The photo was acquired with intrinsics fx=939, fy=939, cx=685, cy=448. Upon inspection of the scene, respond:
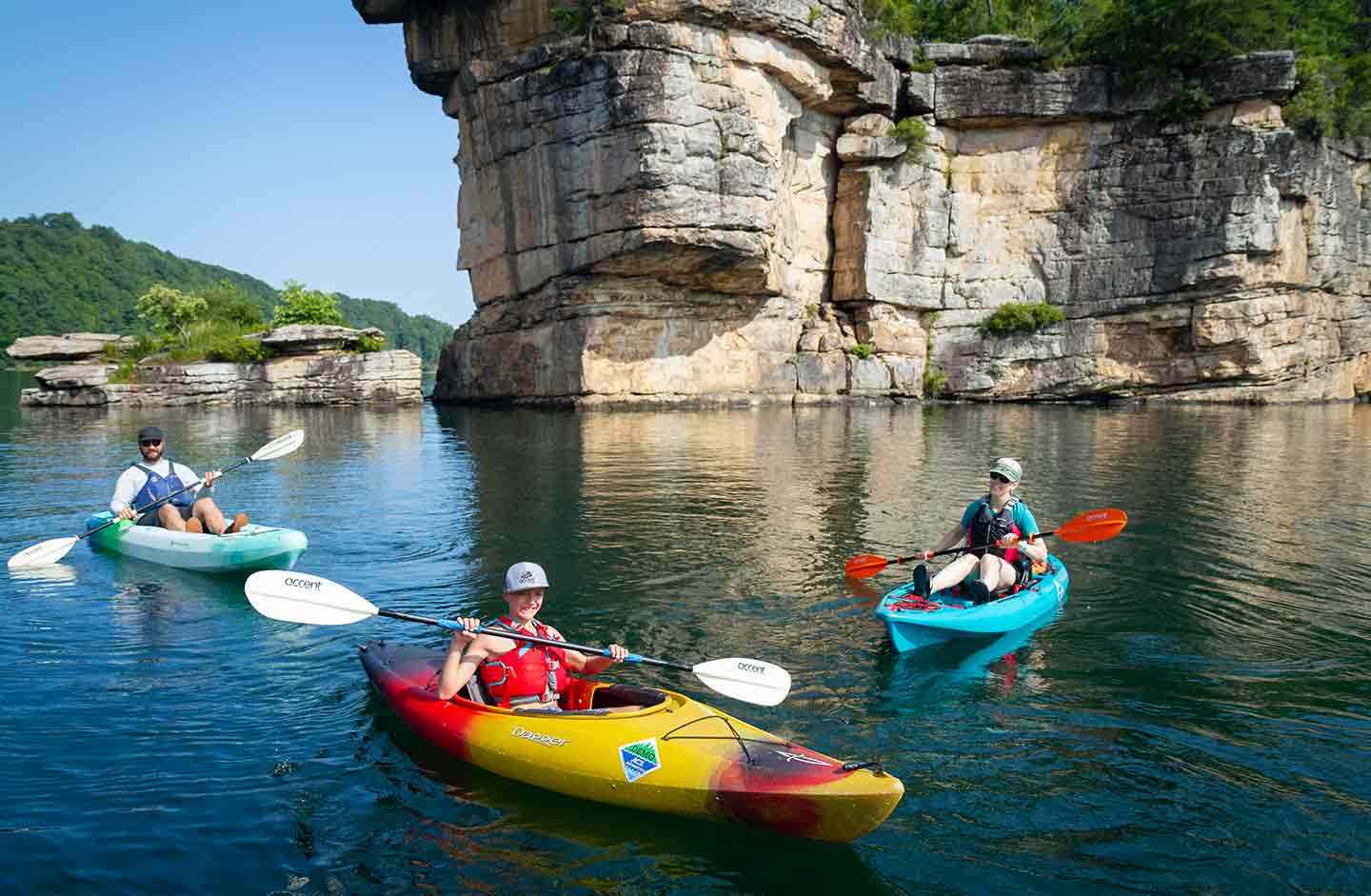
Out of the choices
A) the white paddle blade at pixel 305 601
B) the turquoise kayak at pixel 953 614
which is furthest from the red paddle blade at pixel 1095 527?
the white paddle blade at pixel 305 601

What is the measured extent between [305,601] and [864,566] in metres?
5.14

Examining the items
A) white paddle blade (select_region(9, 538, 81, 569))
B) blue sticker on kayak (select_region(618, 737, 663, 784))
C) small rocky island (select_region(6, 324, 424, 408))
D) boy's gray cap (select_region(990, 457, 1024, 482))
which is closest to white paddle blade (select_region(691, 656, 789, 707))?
blue sticker on kayak (select_region(618, 737, 663, 784))

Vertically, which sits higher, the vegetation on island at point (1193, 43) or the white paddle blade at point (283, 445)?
the vegetation on island at point (1193, 43)

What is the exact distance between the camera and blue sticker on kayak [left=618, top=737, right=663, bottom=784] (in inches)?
194

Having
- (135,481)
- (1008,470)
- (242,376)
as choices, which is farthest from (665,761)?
(242,376)

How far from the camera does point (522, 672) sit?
225 inches

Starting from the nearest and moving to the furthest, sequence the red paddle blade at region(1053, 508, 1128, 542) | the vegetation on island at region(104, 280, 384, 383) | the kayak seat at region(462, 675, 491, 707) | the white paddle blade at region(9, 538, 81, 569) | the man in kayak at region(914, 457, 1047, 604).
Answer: the kayak seat at region(462, 675, 491, 707)
the man in kayak at region(914, 457, 1047, 604)
the red paddle blade at region(1053, 508, 1128, 542)
the white paddle blade at region(9, 538, 81, 569)
the vegetation on island at region(104, 280, 384, 383)

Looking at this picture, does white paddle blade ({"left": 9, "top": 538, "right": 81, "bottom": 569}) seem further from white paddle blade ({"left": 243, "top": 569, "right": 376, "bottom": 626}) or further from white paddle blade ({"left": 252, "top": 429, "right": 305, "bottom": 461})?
white paddle blade ({"left": 243, "top": 569, "right": 376, "bottom": 626})

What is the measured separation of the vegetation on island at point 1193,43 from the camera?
33906 mm

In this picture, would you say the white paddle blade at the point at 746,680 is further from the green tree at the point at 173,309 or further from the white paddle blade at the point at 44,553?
the green tree at the point at 173,309

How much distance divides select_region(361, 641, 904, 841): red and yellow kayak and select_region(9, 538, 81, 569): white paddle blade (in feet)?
21.4

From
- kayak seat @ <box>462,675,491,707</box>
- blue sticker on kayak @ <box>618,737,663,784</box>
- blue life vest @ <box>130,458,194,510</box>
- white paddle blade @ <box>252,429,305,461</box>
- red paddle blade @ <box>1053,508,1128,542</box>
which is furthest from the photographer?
white paddle blade @ <box>252,429,305,461</box>

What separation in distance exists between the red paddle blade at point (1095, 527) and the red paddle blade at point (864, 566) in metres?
1.74

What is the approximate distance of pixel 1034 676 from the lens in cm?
695
